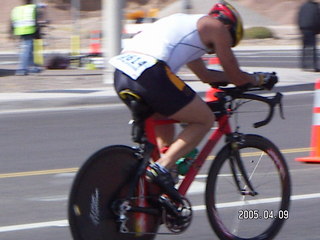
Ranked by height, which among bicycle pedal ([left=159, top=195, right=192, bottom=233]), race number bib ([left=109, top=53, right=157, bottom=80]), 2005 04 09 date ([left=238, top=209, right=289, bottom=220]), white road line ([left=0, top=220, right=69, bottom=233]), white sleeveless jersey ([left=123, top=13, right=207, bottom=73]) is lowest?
white road line ([left=0, top=220, right=69, bottom=233])

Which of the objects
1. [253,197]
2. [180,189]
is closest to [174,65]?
[180,189]

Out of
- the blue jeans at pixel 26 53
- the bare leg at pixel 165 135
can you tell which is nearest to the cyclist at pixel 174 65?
the bare leg at pixel 165 135

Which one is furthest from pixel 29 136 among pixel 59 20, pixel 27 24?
pixel 59 20

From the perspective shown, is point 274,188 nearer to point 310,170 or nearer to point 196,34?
point 196,34

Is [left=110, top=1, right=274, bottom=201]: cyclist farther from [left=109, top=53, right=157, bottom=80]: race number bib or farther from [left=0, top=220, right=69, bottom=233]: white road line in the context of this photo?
[left=0, top=220, right=69, bottom=233]: white road line

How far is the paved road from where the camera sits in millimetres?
6320

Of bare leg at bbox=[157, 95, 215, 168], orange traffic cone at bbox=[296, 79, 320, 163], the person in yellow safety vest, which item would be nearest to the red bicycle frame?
bare leg at bbox=[157, 95, 215, 168]

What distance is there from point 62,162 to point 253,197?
3.85 metres

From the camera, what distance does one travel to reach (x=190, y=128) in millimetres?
5320

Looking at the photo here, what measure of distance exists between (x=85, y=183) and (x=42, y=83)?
1271cm

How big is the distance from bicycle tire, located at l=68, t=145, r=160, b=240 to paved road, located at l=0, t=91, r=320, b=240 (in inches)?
33.6

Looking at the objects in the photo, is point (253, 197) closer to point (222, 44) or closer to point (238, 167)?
point (238, 167)

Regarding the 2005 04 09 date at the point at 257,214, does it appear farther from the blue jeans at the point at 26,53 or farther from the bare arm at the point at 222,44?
the blue jeans at the point at 26,53

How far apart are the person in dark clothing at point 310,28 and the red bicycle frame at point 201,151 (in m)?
14.2
